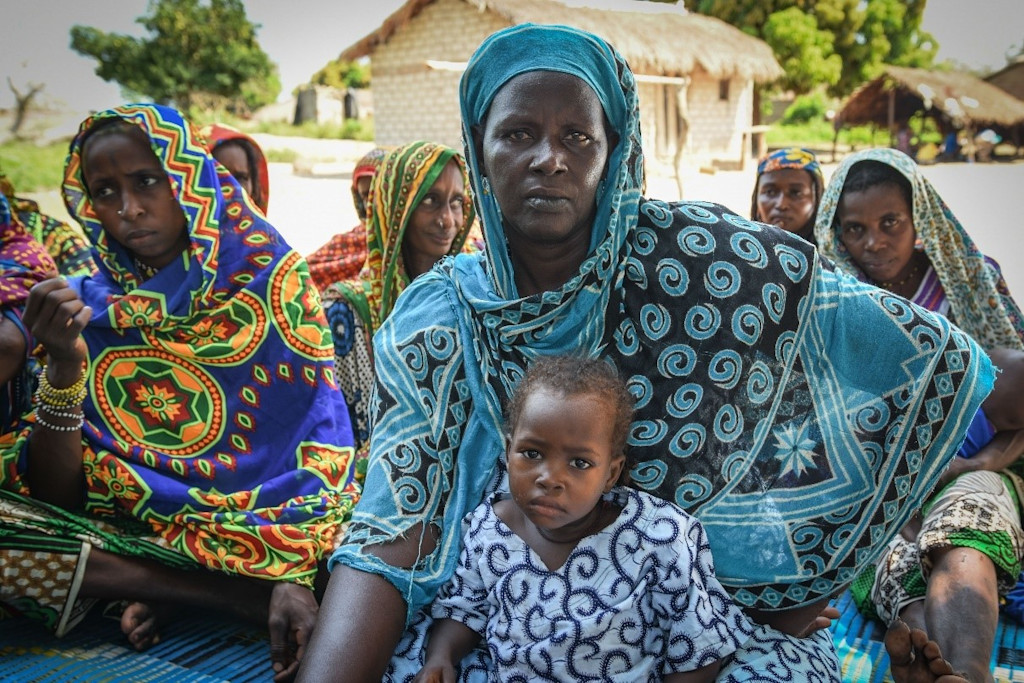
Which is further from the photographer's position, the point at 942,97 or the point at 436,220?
the point at 942,97

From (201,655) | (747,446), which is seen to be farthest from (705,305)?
(201,655)

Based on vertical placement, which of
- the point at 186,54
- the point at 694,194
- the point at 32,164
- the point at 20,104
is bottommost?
the point at 694,194

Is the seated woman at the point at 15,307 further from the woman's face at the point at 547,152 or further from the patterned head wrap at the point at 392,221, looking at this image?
the woman's face at the point at 547,152

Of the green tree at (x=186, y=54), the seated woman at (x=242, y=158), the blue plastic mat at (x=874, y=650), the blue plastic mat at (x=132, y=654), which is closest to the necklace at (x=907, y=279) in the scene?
the blue plastic mat at (x=874, y=650)

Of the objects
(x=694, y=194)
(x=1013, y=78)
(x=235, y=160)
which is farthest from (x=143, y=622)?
(x=1013, y=78)

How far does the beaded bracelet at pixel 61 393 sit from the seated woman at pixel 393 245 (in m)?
1.30

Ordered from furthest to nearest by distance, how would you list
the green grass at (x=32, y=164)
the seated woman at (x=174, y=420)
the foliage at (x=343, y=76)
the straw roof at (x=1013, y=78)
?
the foliage at (x=343, y=76), the straw roof at (x=1013, y=78), the green grass at (x=32, y=164), the seated woman at (x=174, y=420)

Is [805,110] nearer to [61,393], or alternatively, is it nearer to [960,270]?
[960,270]

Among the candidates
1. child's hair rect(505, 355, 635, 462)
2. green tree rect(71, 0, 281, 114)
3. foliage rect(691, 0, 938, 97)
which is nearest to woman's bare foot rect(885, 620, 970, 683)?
child's hair rect(505, 355, 635, 462)

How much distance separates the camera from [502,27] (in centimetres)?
1496

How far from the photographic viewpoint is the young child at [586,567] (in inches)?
68.0

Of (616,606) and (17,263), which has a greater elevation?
(17,263)

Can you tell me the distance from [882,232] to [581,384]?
Answer: 6.79 ft

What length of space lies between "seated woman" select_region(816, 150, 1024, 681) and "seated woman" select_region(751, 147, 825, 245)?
134 centimetres
